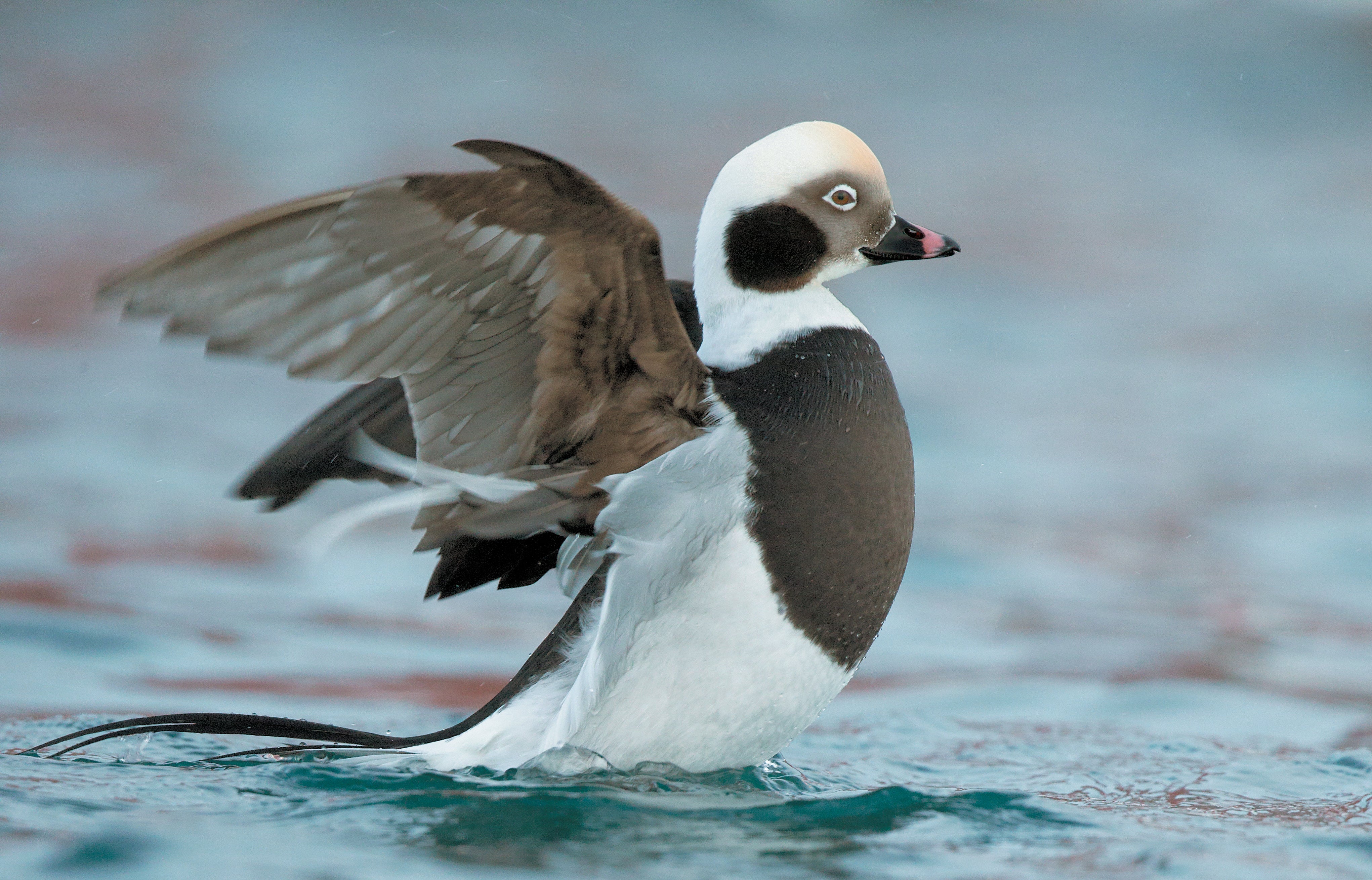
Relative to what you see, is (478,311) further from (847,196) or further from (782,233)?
(847,196)

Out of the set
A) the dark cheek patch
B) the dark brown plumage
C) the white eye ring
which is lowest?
the dark brown plumage

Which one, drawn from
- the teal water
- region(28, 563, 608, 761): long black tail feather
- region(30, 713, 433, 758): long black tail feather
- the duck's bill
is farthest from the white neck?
region(30, 713, 433, 758): long black tail feather

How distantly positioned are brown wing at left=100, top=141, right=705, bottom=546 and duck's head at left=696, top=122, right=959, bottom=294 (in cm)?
40

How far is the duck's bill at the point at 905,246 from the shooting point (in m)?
3.37

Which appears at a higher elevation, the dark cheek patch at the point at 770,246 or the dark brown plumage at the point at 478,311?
the dark cheek patch at the point at 770,246

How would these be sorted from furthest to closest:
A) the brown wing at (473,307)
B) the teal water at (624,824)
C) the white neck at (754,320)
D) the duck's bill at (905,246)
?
the duck's bill at (905,246), the white neck at (754,320), the teal water at (624,824), the brown wing at (473,307)

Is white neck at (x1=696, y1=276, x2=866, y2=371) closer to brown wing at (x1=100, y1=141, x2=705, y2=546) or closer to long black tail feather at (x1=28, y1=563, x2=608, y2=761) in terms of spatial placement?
brown wing at (x1=100, y1=141, x2=705, y2=546)

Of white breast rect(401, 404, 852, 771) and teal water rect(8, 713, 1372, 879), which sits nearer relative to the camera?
teal water rect(8, 713, 1372, 879)

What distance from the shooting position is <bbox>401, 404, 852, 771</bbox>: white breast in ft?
9.83

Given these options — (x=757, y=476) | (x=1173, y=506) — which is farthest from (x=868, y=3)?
(x=757, y=476)

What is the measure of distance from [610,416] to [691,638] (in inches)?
18.1

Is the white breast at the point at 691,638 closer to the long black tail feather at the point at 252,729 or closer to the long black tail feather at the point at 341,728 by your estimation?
the long black tail feather at the point at 341,728

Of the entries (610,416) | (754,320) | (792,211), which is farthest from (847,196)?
(610,416)

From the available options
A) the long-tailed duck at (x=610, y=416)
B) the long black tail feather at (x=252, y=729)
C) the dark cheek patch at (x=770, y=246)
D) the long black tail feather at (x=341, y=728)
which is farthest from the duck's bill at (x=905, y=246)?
the long black tail feather at (x=252, y=729)
